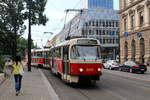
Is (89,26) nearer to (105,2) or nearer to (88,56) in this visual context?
(105,2)

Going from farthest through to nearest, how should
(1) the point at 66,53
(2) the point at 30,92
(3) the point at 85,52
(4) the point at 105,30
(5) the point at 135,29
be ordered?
(4) the point at 105,30
(5) the point at 135,29
(1) the point at 66,53
(3) the point at 85,52
(2) the point at 30,92

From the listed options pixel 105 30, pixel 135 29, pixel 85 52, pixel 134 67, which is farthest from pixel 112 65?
pixel 105 30

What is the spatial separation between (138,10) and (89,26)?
40.3 meters

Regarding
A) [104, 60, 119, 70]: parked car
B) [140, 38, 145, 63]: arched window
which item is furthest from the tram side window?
[140, 38, 145, 63]: arched window

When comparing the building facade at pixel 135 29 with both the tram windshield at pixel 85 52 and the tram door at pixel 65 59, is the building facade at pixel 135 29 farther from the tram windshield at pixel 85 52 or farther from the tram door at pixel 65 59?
the tram windshield at pixel 85 52

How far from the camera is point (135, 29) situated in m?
52.8

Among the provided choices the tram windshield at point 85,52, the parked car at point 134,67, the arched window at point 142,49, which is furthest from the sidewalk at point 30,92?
the arched window at point 142,49

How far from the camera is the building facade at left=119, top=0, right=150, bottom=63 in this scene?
48062 millimetres

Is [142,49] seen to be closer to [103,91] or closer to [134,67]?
[134,67]

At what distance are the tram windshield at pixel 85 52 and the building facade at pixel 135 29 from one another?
33.3 m

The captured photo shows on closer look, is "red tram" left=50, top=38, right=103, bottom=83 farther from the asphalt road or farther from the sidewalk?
the sidewalk

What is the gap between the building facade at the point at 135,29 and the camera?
48062 millimetres

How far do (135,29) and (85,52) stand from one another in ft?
129

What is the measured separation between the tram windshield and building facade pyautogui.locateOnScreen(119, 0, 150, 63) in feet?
109
